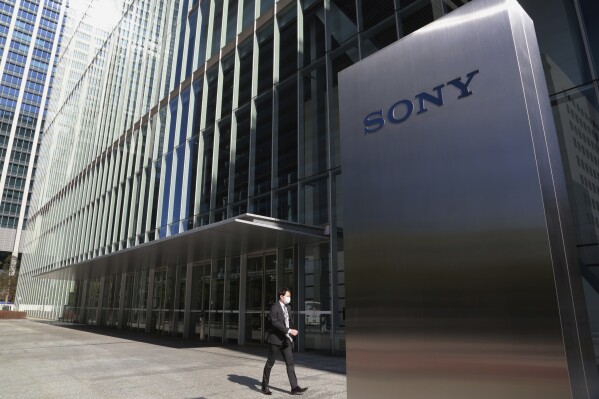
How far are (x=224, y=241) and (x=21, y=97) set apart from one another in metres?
103

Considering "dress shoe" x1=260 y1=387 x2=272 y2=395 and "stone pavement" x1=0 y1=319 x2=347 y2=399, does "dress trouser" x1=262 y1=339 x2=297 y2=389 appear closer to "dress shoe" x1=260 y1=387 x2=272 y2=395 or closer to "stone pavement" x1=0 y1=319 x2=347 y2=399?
"dress shoe" x1=260 y1=387 x2=272 y2=395

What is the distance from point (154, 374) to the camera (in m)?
8.47

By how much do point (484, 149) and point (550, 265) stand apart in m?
0.66

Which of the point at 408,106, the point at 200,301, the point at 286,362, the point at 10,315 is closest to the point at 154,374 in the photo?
the point at 286,362

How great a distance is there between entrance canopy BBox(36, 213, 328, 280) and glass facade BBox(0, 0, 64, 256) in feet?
277

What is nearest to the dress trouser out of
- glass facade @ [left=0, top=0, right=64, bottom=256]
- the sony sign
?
the sony sign

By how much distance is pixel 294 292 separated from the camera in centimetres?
1335

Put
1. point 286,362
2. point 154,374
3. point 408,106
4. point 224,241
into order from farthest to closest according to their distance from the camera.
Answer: point 224,241 < point 154,374 < point 286,362 < point 408,106

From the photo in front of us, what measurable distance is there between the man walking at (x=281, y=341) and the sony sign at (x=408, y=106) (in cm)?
484

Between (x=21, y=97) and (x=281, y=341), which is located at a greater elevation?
(x=21, y=97)

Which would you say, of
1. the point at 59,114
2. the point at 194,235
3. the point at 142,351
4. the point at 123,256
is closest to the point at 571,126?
the point at 194,235

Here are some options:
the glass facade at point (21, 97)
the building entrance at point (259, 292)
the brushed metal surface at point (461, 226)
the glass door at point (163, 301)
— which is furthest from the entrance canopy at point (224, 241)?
the glass facade at point (21, 97)

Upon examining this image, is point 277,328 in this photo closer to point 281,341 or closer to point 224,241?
point 281,341

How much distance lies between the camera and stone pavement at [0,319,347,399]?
6.73 meters
